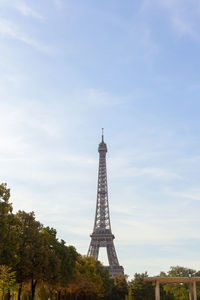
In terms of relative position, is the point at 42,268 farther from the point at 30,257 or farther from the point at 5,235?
the point at 5,235

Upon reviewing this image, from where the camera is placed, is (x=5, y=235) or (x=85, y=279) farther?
(x=85, y=279)

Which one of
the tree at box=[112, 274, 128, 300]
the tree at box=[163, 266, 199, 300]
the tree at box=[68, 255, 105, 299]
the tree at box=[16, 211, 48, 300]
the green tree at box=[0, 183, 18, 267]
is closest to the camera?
the green tree at box=[0, 183, 18, 267]

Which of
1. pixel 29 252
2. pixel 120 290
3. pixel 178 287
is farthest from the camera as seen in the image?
pixel 120 290

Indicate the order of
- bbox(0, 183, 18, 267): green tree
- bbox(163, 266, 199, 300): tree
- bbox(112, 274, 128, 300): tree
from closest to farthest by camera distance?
bbox(0, 183, 18, 267): green tree < bbox(163, 266, 199, 300): tree < bbox(112, 274, 128, 300): tree

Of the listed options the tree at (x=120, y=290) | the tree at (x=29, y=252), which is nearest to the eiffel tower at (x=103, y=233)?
the tree at (x=120, y=290)

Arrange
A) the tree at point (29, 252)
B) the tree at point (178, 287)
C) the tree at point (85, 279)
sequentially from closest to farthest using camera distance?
the tree at point (29, 252), the tree at point (85, 279), the tree at point (178, 287)

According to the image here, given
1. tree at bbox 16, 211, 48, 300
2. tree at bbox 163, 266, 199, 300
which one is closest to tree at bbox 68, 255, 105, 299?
tree at bbox 163, 266, 199, 300

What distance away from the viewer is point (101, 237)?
109 m

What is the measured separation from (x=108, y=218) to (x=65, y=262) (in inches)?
2586

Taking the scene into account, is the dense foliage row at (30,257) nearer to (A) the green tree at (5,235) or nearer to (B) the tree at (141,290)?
(A) the green tree at (5,235)

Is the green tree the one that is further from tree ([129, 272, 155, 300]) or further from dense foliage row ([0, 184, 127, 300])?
tree ([129, 272, 155, 300])

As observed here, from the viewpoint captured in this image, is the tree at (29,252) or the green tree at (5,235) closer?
the green tree at (5,235)

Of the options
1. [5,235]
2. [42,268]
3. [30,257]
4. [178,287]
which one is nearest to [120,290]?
[178,287]

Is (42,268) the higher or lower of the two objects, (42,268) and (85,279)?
the higher
